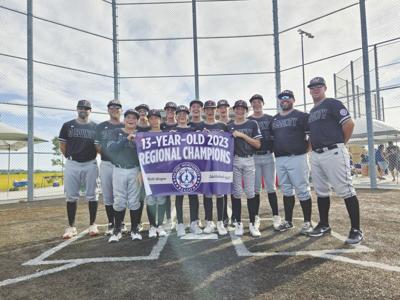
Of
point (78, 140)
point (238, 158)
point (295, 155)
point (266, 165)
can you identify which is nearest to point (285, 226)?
point (266, 165)

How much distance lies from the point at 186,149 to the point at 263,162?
1559 millimetres

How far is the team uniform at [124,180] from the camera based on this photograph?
4.33 meters

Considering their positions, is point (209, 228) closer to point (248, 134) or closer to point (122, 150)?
point (248, 134)

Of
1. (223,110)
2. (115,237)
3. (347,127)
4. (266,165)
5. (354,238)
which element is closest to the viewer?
(354,238)

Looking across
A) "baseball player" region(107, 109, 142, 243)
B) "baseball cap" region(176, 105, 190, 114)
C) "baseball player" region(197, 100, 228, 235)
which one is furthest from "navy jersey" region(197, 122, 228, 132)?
Answer: "baseball player" region(107, 109, 142, 243)

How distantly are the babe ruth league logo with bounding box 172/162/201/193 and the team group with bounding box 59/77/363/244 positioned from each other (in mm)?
320

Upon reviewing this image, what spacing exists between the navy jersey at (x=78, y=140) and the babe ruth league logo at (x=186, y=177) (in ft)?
5.43

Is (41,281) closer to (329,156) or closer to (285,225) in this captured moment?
(285,225)

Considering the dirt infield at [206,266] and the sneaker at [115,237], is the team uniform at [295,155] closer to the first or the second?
the dirt infield at [206,266]

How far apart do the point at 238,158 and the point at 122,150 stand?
1.98m

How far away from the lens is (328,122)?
4.18 meters

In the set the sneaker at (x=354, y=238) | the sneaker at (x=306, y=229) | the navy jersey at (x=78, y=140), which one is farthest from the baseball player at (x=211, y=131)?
the navy jersey at (x=78, y=140)

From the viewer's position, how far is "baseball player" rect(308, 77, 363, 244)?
13.3ft

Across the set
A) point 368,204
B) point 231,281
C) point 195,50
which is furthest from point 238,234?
point 195,50
